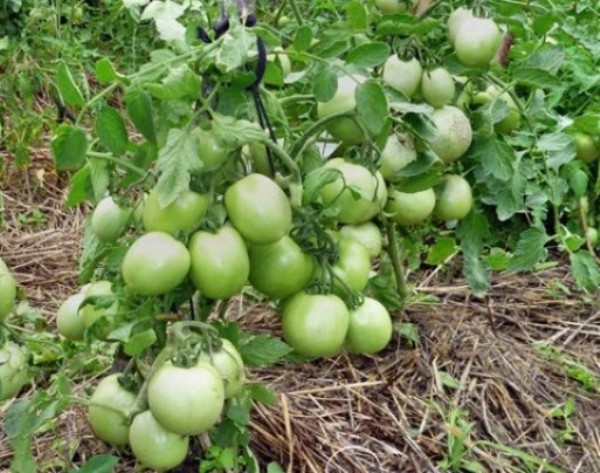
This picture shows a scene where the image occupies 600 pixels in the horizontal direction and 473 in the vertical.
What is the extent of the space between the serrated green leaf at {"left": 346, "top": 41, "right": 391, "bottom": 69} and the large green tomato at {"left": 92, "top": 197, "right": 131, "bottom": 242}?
15.8 inches

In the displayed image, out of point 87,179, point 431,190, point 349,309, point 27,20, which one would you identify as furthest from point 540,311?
point 27,20

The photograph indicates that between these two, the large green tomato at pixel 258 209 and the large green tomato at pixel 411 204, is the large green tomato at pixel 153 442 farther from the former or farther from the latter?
the large green tomato at pixel 411 204

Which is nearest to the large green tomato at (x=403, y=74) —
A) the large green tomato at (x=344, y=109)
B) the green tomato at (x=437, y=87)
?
the green tomato at (x=437, y=87)

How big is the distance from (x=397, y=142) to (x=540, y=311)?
1253 millimetres

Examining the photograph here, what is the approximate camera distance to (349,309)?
4.46 ft

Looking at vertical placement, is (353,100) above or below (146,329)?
above

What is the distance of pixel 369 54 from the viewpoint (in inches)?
51.5

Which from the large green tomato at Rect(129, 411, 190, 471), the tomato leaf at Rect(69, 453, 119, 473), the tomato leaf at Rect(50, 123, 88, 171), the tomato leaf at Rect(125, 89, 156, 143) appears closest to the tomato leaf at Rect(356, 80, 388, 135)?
the tomato leaf at Rect(125, 89, 156, 143)

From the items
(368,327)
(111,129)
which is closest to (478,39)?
(368,327)

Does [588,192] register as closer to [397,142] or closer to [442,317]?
[442,317]

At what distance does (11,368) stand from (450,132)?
2.64 ft

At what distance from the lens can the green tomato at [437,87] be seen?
60.4 inches

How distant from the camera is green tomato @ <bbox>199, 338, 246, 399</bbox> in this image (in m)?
1.18

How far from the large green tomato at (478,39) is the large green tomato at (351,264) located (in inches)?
15.6
